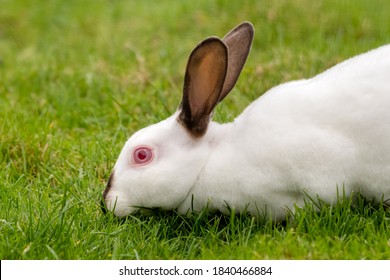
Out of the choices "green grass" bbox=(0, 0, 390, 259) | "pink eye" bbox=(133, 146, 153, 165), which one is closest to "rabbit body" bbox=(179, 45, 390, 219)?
"green grass" bbox=(0, 0, 390, 259)

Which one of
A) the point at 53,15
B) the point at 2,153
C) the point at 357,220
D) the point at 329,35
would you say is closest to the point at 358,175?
the point at 357,220

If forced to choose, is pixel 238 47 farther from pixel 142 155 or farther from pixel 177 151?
pixel 142 155

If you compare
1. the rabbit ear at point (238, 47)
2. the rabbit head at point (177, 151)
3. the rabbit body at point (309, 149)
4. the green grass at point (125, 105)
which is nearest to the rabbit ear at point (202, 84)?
the rabbit head at point (177, 151)

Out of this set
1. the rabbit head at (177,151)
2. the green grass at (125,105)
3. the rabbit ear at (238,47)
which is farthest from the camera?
the rabbit ear at (238,47)

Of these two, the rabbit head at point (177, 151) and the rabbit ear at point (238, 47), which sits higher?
the rabbit ear at point (238, 47)

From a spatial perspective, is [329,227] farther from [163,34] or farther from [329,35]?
[163,34]

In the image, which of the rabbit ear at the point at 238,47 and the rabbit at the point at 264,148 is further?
the rabbit ear at the point at 238,47

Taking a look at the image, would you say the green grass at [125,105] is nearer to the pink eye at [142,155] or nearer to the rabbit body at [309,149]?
the rabbit body at [309,149]

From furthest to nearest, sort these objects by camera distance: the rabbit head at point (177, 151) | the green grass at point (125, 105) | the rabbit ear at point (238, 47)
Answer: the rabbit ear at point (238, 47)
the rabbit head at point (177, 151)
the green grass at point (125, 105)
